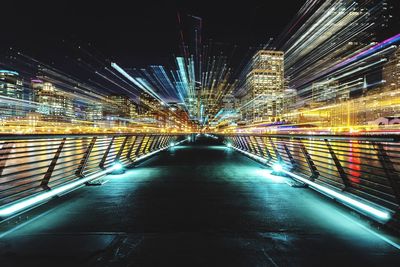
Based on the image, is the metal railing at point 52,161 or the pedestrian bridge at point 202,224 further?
the metal railing at point 52,161

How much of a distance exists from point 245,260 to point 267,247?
0.59m

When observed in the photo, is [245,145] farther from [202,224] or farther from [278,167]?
[202,224]

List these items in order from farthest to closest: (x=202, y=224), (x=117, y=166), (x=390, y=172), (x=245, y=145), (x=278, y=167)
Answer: (x=245, y=145) < (x=117, y=166) < (x=278, y=167) < (x=390, y=172) < (x=202, y=224)

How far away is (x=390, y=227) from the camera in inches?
209

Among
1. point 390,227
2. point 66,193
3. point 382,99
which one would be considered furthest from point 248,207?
point 382,99

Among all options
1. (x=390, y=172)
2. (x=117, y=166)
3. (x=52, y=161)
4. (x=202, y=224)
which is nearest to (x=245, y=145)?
(x=117, y=166)

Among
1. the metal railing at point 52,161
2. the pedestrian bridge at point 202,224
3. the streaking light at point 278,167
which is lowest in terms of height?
the pedestrian bridge at point 202,224

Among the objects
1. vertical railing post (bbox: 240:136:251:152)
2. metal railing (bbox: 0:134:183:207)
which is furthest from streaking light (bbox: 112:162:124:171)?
vertical railing post (bbox: 240:136:251:152)

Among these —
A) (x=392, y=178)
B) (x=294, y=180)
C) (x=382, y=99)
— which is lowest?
(x=294, y=180)

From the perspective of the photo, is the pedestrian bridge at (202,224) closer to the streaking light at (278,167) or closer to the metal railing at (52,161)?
the metal railing at (52,161)

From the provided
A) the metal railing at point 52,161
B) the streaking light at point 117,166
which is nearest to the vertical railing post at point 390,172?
the metal railing at point 52,161

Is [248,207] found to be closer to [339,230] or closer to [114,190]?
[339,230]

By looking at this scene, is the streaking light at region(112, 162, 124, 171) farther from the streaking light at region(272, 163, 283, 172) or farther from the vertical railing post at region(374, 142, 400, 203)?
the vertical railing post at region(374, 142, 400, 203)

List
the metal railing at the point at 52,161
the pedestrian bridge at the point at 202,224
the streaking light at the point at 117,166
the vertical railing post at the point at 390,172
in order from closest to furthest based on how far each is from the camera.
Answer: the pedestrian bridge at the point at 202,224 → the vertical railing post at the point at 390,172 → the metal railing at the point at 52,161 → the streaking light at the point at 117,166
